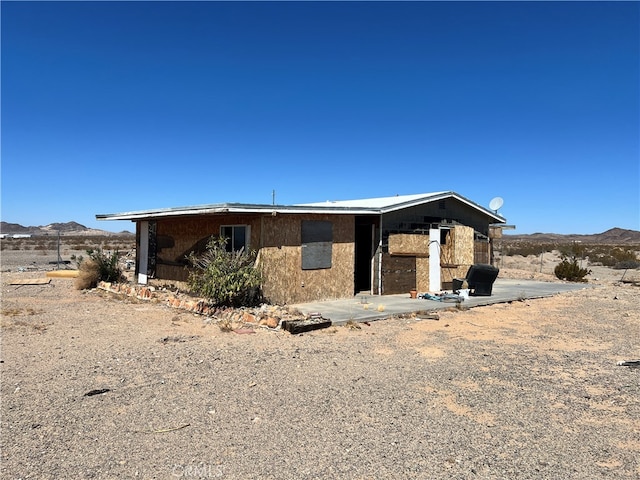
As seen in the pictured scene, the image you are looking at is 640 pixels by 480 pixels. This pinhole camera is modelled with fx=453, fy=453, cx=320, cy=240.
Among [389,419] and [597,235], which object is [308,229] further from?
[597,235]

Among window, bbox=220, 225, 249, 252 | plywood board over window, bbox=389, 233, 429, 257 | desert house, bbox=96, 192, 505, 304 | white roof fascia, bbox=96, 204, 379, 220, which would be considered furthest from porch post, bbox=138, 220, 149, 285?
plywood board over window, bbox=389, 233, 429, 257

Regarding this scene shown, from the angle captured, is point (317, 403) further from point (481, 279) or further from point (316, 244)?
point (481, 279)

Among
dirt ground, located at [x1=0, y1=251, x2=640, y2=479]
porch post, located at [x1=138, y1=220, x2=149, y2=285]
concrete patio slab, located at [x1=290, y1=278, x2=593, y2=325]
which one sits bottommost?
dirt ground, located at [x1=0, y1=251, x2=640, y2=479]

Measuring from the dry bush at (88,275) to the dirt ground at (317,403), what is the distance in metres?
6.17

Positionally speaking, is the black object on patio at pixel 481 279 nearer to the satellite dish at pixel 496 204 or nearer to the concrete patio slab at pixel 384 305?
the concrete patio slab at pixel 384 305

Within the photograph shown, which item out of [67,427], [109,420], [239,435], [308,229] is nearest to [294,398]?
[239,435]

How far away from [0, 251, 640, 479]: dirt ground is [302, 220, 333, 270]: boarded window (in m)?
3.23

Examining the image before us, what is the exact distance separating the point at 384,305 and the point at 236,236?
4.33 metres

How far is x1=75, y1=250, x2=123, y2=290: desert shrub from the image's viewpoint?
51.0 feet

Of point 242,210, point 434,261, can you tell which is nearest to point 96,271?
point 242,210

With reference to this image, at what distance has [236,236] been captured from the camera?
12.1 metres

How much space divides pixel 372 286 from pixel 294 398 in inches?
365

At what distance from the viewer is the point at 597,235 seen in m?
154

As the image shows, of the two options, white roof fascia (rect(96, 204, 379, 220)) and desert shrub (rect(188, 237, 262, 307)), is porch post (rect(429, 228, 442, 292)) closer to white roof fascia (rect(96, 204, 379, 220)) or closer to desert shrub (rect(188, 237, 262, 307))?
white roof fascia (rect(96, 204, 379, 220))
